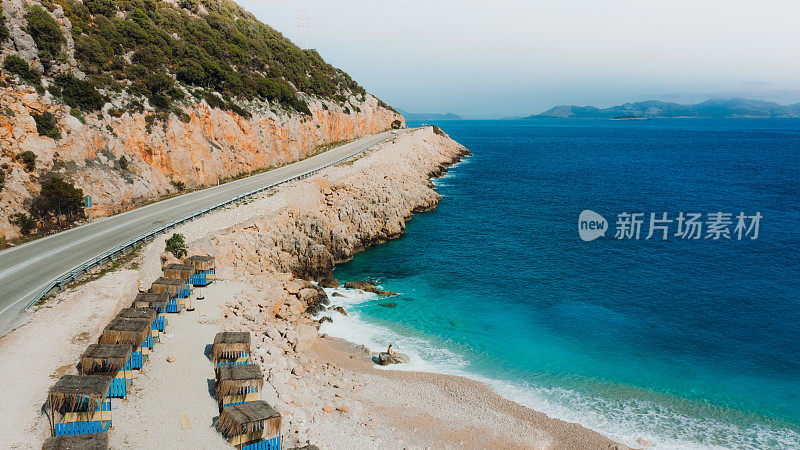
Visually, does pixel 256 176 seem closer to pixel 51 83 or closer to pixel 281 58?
pixel 51 83

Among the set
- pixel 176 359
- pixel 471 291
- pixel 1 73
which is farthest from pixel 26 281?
pixel 471 291

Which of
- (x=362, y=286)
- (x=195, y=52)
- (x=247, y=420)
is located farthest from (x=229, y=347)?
(x=195, y=52)

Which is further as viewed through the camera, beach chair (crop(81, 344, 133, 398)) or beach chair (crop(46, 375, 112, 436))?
beach chair (crop(81, 344, 133, 398))

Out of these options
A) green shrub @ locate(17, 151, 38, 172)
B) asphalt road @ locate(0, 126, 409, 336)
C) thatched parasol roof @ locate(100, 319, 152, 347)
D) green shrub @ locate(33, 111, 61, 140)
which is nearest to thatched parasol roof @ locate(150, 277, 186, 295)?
thatched parasol roof @ locate(100, 319, 152, 347)

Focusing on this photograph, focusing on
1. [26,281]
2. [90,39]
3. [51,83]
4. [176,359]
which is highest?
[90,39]

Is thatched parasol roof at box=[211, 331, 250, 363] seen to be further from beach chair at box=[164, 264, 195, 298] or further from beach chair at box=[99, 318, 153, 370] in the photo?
beach chair at box=[164, 264, 195, 298]

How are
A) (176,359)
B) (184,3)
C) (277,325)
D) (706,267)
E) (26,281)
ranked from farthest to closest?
(184,3), (706,267), (277,325), (26,281), (176,359)

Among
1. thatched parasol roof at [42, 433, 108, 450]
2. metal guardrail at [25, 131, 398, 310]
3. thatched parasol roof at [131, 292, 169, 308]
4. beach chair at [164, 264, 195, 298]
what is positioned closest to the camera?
thatched parasol roof at [42, 433, 108, 450]
